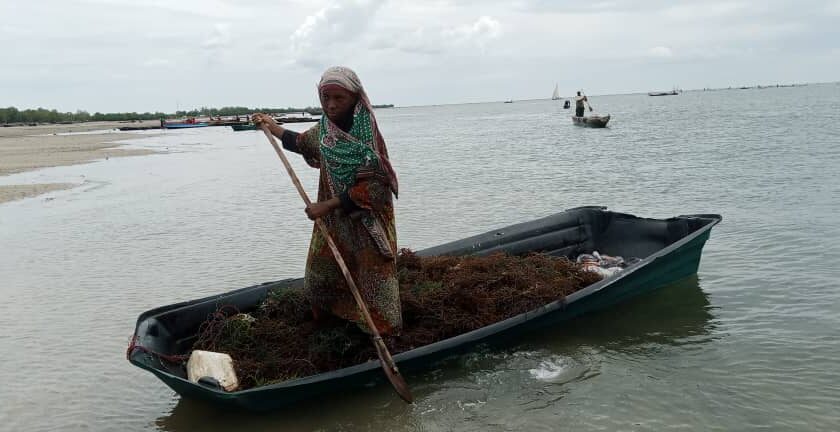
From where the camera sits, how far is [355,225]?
451 cm

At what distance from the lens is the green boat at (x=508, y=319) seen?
432cm

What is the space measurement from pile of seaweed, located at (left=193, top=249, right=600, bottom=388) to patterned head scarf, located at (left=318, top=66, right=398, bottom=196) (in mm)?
1258

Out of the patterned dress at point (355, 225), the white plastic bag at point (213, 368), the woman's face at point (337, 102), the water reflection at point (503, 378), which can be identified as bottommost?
the water reflection at point (503, 378)

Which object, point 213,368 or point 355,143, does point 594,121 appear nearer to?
point 355,143

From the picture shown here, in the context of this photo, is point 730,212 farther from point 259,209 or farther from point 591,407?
point 259,209

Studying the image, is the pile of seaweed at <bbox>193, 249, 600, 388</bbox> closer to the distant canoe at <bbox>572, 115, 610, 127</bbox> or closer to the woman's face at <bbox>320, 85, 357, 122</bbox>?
the woman's face at <bbox>320, 85, 357, 122</bbox>

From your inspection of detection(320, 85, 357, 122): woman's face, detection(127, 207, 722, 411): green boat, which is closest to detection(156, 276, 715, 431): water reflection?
detection(127, 207, 722, 411): green boat

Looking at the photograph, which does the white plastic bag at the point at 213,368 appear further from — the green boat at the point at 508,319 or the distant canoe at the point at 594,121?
the distant canoe at the point at 594,121

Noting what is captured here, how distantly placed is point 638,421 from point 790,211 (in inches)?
321

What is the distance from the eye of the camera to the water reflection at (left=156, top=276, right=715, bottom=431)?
4590mm

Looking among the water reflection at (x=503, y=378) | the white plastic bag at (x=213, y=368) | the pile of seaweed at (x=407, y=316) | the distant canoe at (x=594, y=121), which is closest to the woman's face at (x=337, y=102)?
the pile of seaweed at (x=407, y=316)

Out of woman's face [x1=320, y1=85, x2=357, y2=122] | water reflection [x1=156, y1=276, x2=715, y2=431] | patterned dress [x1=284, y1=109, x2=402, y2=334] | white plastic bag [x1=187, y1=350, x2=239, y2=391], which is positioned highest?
woman's face [x1=320, y1=85, x2=357, y2=122]

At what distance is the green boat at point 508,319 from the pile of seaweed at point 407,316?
157 millimetres

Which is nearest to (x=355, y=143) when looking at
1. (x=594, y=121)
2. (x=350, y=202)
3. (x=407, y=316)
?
(x=350, y=202)
